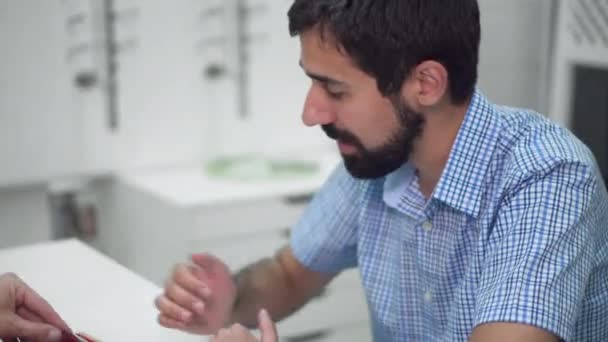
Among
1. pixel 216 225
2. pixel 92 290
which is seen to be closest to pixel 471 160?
pixel 92 290

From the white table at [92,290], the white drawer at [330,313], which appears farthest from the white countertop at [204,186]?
the white table at [92,290]

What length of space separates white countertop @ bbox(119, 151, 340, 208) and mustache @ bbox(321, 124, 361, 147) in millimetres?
1056

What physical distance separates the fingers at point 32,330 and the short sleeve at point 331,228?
1.75ft

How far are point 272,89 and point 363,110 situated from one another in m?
1.57

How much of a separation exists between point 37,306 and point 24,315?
2 centimetres

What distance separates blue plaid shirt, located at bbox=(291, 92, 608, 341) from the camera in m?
1.19

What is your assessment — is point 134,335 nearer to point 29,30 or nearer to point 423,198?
point 423,198

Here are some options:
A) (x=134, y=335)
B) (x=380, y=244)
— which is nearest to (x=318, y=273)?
(x=380, y=244)

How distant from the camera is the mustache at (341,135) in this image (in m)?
1.39

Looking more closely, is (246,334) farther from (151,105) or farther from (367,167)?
(151,105)

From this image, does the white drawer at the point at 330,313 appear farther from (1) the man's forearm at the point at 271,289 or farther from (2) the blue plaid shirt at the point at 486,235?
(2) the blue plaid shirt at the point at 486,235

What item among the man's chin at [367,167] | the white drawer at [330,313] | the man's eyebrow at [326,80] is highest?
the man's eyebrow at [326,80]

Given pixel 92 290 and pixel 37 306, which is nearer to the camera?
pixel 37 306

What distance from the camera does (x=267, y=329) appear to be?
4.04 ft
